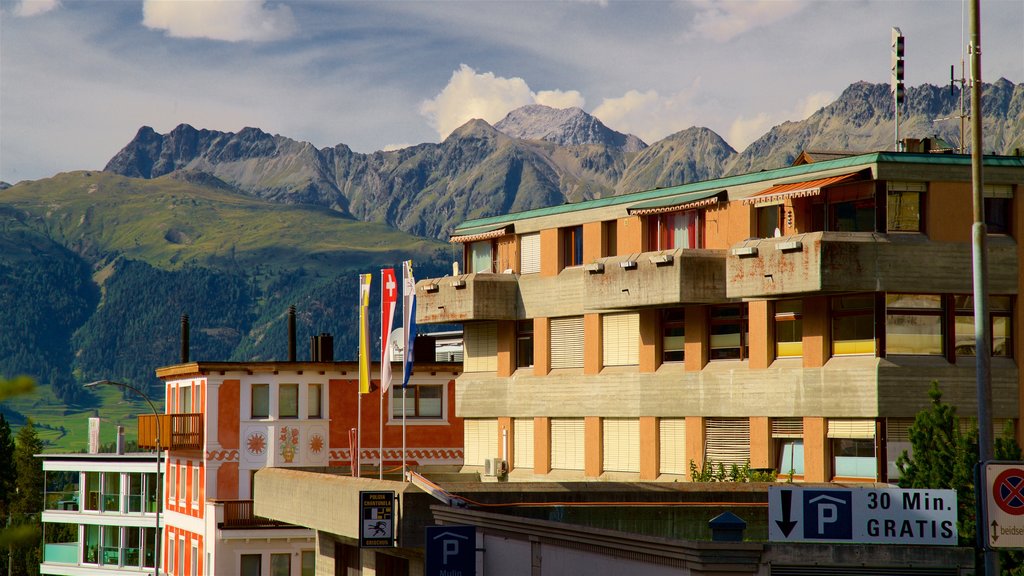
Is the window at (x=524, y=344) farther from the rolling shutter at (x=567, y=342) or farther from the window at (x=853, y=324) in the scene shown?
the window at (x=853, y=324)

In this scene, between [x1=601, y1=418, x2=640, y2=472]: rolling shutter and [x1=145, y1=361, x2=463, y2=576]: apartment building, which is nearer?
[x1=601, y1=418, x2=640, y2=472]: rolling shutter

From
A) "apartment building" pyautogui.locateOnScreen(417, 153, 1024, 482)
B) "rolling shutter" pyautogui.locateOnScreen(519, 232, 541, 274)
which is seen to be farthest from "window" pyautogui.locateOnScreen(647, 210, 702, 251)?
"rolling shutter" pyautogui.locateOnScreen(519, 232, 541, 274)

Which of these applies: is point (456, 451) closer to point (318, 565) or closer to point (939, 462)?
point (318, 565)

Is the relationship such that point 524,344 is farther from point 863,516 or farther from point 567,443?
point 863,516

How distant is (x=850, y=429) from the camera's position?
4284 centimetres

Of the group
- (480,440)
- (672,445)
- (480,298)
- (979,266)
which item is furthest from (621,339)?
(979,266)

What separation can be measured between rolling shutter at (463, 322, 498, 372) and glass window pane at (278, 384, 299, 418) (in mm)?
10652

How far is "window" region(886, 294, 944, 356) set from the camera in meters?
42.4

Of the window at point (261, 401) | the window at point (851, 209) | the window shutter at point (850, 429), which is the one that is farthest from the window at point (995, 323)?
the window at point (261, 401)

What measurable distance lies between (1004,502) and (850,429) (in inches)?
928

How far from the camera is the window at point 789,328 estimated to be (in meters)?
44.7

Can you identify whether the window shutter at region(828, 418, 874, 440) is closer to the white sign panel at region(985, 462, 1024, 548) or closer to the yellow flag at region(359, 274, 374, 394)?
the yellow flag at region(359, 274, 374, 394)

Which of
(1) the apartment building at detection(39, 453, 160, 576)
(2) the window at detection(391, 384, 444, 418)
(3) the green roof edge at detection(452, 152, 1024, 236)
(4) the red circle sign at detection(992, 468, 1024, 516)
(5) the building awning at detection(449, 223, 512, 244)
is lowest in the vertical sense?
(1) the apartment building at detection(39, 453, 160, 576)

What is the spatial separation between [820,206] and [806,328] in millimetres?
3730
